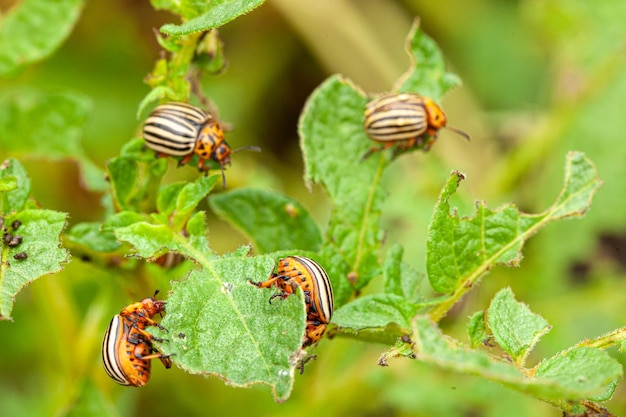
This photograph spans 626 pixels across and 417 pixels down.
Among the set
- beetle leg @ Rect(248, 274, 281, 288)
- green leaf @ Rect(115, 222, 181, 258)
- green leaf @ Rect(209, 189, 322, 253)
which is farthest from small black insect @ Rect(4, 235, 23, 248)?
green leaf @ Rect(209, 189, 322, 253)

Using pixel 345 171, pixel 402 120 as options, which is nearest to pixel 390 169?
pixel 402 120

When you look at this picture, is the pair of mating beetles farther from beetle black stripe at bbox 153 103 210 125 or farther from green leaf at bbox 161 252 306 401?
beetle black stripe at bbox 153 103 210 125

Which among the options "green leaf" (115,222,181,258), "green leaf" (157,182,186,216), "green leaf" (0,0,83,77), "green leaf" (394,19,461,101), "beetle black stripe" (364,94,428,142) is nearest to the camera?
"green leaf" (115,222,181,258)

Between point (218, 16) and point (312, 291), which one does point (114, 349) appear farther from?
point (218, 16)

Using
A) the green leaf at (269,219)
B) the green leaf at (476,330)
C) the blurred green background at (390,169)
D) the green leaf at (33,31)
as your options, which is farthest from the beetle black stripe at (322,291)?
the green leaf at (33,31)

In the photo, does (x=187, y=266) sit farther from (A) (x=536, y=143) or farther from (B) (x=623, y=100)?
(B) (x=623, y=100)
